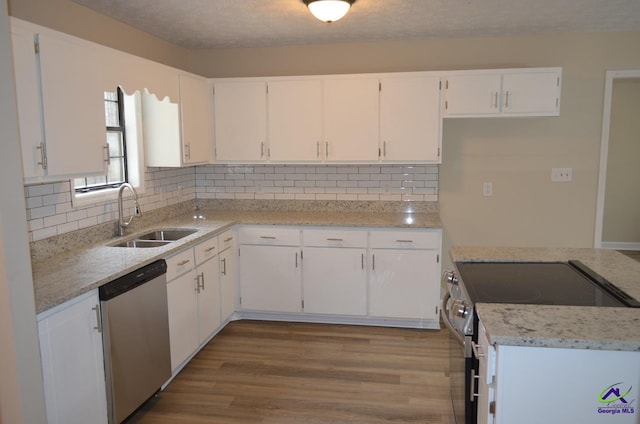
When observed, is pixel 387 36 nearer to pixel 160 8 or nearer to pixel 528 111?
pixel 528 111

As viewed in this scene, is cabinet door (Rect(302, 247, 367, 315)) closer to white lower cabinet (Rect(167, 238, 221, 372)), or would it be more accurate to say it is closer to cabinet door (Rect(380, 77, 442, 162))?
white lower cabinet (Rect(167, 238, 221, 372))

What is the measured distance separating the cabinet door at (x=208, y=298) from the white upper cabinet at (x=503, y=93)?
2273mm

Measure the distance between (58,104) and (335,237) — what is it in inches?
89.2

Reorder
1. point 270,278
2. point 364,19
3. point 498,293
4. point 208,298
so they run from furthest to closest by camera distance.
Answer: point 270,278
point 208,298
point 364,19
point 498,293

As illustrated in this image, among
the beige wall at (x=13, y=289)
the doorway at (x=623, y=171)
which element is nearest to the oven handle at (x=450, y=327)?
the beige wall at (x=13, y=289)

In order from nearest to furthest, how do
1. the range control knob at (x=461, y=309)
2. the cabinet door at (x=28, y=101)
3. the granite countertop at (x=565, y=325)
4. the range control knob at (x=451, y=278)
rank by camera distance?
the granite countertop at (x=565, y=325) < the range control knob at (x=461, y=309) < the cabinet door at (x=28, y=101) < the range control knob at (x=451, y=278)

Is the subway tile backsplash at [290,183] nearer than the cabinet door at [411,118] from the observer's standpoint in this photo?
No

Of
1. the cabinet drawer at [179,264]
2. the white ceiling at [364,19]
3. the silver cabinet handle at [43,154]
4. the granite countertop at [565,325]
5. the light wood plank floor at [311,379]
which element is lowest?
the light wood plank floor at [311,379]

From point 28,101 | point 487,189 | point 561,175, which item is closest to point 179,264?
point 28,101

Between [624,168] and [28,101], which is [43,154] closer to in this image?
[28,101]

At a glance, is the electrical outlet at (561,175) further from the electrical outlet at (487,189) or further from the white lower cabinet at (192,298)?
the white lower cabinet at (192,298)

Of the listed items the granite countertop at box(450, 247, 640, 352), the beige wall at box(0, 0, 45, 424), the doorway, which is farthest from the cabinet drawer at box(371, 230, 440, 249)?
the doorway

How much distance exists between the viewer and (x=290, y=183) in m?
4.61

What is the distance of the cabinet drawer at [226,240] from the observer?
385 centimetres
